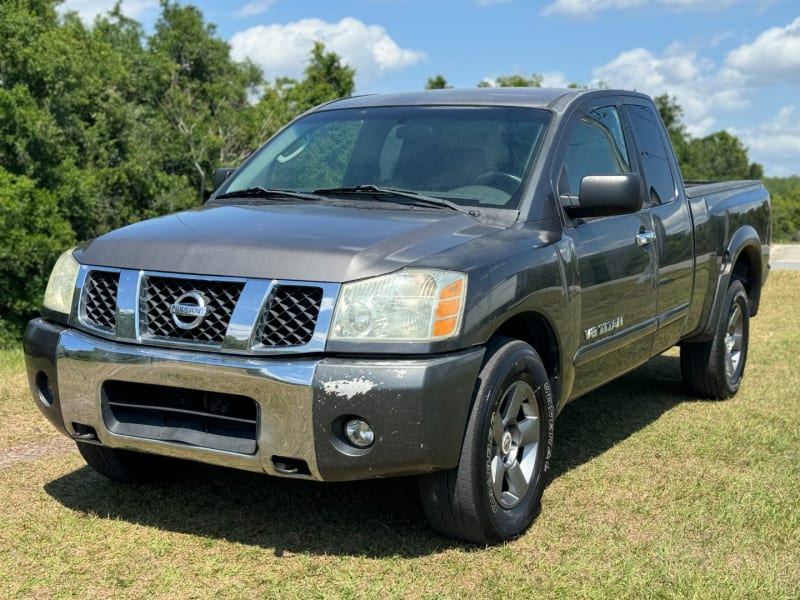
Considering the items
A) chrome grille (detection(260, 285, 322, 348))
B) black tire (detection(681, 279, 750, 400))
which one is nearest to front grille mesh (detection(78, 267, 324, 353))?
chrome grille (detection(260, 285, 322, 348))

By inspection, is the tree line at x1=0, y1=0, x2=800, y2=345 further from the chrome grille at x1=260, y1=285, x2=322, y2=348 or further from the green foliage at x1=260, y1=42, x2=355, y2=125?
the chrome grille at x1=260, y1=285, x2=322, y2=348

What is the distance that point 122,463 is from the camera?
178 inches

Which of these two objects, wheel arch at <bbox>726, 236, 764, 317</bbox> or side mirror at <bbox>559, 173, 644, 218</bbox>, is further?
wheel arch at <bbox>726, 236, 764, 317</bbox>

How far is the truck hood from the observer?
350 centimetres

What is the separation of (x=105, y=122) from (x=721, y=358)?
29.5m

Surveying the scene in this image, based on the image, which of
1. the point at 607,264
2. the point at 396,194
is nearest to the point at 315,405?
the point at 396,194

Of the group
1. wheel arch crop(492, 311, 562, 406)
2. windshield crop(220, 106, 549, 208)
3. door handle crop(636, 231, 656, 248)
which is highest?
windshield crop(220, 106, 549, 208)

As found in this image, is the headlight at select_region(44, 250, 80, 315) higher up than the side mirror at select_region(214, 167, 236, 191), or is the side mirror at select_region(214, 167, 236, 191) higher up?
the side mirror at select_region(214, 167, 236, 191)

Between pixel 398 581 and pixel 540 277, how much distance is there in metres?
1.37

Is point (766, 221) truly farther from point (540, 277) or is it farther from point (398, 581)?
point (398, 581)

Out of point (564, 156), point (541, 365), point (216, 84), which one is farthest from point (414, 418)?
point (216, 84)

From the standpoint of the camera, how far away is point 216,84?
45.5 meters

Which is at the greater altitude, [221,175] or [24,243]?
[221,175]

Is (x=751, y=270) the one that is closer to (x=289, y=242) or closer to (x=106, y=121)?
(x=289, y=242)
